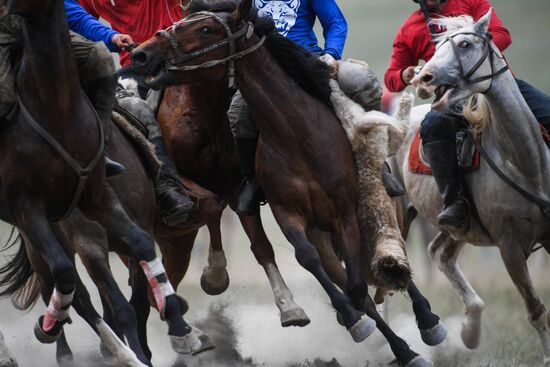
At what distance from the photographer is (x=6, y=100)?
21.4ft

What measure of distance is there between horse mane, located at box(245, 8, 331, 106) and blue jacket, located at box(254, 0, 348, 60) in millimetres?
553

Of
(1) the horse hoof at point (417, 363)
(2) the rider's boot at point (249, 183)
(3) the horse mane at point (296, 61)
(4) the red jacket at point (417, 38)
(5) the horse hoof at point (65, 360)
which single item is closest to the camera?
(1) the horse hoof at point (417, 363)

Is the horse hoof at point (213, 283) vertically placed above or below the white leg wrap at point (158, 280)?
below

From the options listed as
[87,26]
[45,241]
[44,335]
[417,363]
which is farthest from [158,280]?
[87,26]

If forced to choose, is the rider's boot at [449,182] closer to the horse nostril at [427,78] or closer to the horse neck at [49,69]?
the horse nostril at [427,78]

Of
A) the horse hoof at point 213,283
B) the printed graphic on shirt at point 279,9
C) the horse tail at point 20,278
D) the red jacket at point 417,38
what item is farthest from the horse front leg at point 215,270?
the red jacket at point 417,38

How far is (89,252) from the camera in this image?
743cm

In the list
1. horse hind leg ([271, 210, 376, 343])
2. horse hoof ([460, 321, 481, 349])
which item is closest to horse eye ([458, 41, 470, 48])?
horse hind leg ([271, 210, 376, 343])

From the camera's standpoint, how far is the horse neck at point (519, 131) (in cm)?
814

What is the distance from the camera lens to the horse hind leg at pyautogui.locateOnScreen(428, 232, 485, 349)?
30.9ft

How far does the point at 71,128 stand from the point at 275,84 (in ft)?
5.18

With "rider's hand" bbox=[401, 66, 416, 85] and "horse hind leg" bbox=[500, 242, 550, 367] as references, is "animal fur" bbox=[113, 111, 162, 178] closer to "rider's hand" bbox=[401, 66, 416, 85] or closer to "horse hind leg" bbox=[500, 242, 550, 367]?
"rider's hand" bbox=[401, 66, 416, 85]

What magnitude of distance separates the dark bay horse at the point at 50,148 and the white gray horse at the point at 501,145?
222 cm

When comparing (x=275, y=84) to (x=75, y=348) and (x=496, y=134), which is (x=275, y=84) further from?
(x=75, y=348)
